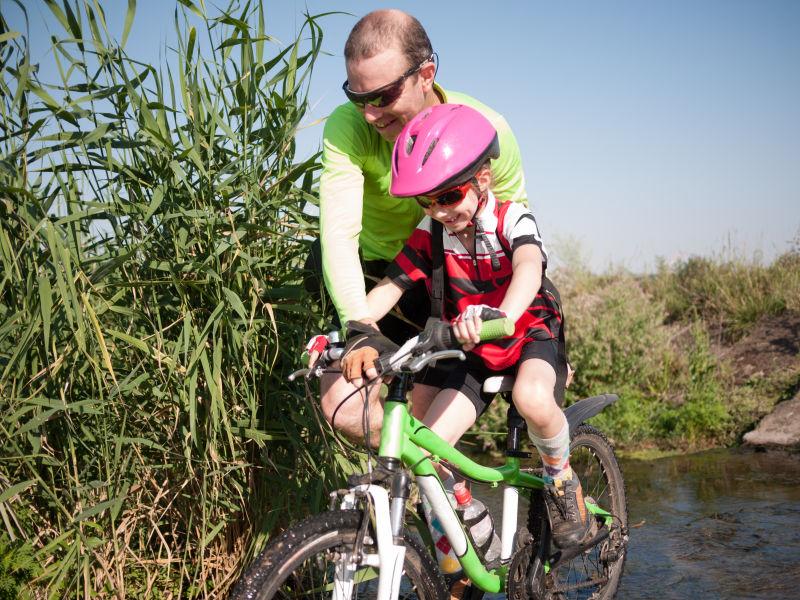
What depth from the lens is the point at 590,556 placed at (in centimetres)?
377

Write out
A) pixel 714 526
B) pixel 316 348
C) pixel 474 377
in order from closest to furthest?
pixel 316 348 → pixel 474 377 → pixel 714 526

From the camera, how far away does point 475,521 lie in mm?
3174

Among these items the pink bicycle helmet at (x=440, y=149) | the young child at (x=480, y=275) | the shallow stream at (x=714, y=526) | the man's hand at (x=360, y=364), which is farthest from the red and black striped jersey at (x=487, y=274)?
the shallow stream at (x=714, y=526)

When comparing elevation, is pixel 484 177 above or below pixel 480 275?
above

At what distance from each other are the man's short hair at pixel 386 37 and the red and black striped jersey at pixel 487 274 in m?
0.61

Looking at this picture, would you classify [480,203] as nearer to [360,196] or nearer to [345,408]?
[360,196]

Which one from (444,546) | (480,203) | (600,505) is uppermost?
(480,203)

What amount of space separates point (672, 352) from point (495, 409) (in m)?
1.65

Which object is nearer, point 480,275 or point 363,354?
point 363,354

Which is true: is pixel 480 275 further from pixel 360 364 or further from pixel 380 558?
pixel 380 558

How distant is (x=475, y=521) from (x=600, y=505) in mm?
870

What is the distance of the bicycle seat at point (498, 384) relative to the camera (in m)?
3.13

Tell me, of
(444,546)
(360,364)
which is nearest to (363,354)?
(360,364)

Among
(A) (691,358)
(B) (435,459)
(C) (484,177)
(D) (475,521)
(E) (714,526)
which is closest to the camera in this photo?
(B) (435,459)
